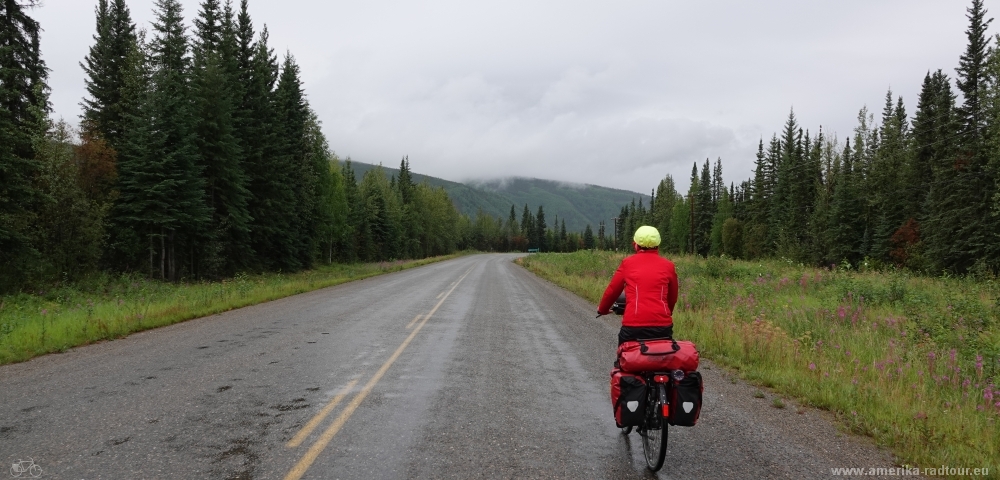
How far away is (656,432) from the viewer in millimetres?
4387

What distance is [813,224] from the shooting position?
52.3 m

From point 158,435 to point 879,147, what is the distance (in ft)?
199

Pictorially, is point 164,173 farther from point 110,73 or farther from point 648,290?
point 648,290

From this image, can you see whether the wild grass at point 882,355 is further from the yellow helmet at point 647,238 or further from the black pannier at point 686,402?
the yellow helmet at point 647,238

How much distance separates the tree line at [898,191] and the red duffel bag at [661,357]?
14.9m

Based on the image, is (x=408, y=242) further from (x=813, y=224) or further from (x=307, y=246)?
(x=813, y=224)

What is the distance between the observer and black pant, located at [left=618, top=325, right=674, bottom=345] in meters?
4.52

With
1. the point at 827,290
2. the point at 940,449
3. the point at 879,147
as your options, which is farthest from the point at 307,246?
the point at 879,147

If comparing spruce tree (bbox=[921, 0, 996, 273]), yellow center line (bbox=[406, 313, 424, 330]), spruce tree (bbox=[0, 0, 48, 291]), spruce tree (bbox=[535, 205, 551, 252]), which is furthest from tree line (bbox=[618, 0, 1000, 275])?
spruce tree (bbox=[535, 205, 551, 252])

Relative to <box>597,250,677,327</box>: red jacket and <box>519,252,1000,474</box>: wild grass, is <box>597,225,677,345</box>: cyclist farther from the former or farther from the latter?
<box>519,252,1000,474</box>: wild grass

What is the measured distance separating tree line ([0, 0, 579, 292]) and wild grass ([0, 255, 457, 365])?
1441mm

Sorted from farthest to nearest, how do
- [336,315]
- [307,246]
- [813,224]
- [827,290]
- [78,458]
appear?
[813,224] < [307,246] < [827,290] < [336,315] < [78,458]

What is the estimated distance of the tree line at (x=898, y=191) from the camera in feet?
95.9

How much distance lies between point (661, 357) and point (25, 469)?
5.07 metres
